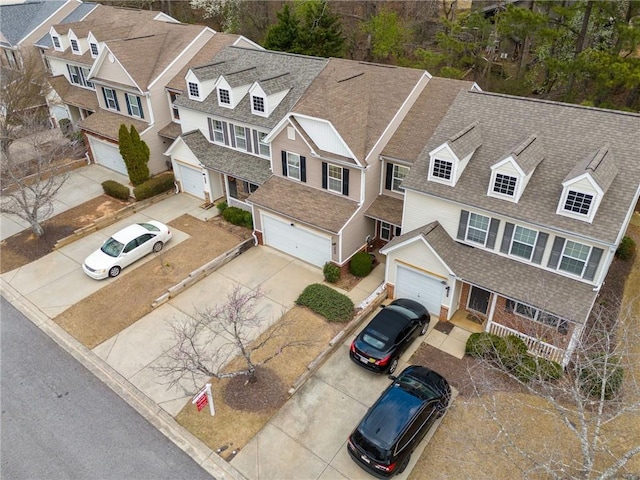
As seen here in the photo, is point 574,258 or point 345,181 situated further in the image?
point 345,181

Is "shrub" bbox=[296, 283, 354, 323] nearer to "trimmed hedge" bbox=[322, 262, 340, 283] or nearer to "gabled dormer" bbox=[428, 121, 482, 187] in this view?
"trimmed hedge" bbox=[322, 262, 340, 283]

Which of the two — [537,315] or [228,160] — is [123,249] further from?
[537,315]

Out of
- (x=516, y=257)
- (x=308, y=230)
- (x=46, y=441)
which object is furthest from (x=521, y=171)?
Answer: (x=46, y=441)

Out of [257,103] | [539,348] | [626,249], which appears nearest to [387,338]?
[539,348]

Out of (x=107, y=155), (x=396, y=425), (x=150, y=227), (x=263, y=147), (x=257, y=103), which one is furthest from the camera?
(x=107, y=155)

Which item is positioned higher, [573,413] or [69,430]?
[573,413]

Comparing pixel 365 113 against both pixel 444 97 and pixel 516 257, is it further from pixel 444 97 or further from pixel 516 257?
pixel 516 257

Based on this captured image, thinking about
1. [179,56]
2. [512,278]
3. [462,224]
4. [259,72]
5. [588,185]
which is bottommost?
[512,278]
